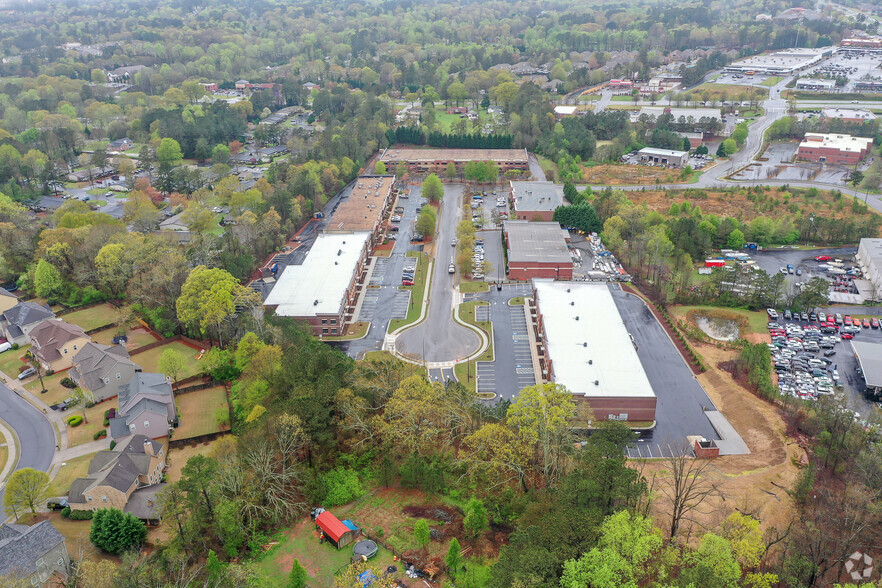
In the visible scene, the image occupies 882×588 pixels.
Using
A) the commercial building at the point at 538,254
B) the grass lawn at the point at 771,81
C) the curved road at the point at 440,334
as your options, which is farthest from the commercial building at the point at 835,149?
the curved road at the point at 440,334

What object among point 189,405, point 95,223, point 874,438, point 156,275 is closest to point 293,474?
point 189,405

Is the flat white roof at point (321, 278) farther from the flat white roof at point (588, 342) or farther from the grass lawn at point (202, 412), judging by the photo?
the flat white roof at point (588, 342)

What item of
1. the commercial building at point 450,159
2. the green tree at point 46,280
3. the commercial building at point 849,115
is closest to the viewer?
the green tree at point 46,280

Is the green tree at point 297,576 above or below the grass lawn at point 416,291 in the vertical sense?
above

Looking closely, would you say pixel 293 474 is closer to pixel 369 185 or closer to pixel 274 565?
pixel 274 565

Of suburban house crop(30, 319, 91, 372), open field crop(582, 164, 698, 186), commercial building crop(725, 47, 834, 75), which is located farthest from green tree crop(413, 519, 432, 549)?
commercial building crop(725, 47, 834, 75)

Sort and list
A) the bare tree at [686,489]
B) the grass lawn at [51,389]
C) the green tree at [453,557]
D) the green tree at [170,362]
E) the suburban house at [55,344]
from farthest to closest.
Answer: the suburban house at [55,344] → the grass lawn at [51,389] → the green tree at [170,362] → the bare tree at [686,489] → the green tree at [453,557]
